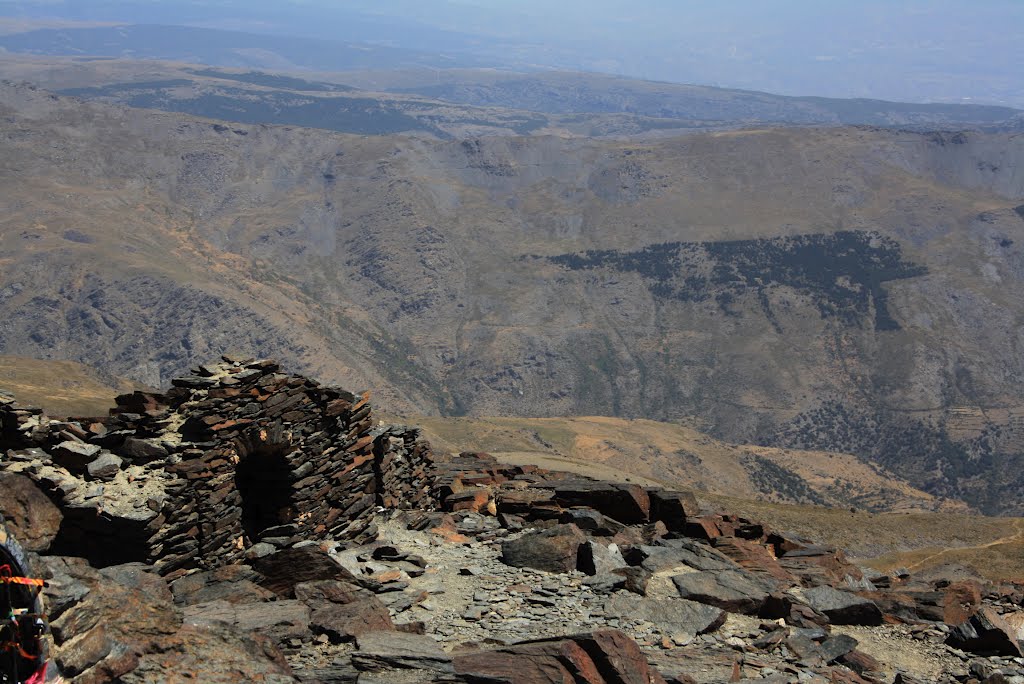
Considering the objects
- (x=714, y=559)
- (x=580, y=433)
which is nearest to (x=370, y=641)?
(x=714, y=559)

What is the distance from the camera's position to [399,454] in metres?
19.7

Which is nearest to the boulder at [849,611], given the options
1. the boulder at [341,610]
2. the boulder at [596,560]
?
the boulder at [596,560]

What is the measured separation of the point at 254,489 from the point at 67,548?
3952 mm

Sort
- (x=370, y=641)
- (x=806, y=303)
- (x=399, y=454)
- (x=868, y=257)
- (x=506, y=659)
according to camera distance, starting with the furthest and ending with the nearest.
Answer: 1. (x=868, y=257)
2. (x=806, y=303)
3. (x=399, y=454)
4. (x=370, y=641)
5. (x=506, y=659)

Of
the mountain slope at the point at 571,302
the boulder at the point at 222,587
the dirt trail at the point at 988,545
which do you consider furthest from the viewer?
the mountain slope at the point at 571,302

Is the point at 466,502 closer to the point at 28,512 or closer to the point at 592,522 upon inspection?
the point at 592,522

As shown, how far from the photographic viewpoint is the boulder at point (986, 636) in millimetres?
14484

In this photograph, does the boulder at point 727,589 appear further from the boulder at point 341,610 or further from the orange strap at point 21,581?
the orange strap at point 21,581

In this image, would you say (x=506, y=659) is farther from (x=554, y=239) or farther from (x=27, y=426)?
(x=554, y=239)

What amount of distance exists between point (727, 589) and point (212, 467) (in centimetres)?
844

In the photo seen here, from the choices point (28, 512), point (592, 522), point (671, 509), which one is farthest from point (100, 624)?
point (671, 509)

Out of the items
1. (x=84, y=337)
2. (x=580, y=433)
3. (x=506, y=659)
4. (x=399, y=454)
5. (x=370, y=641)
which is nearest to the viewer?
(x=506, y=659)

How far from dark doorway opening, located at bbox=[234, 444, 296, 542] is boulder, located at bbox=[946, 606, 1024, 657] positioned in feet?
35.6

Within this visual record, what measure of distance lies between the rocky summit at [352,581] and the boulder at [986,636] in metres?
0.03
